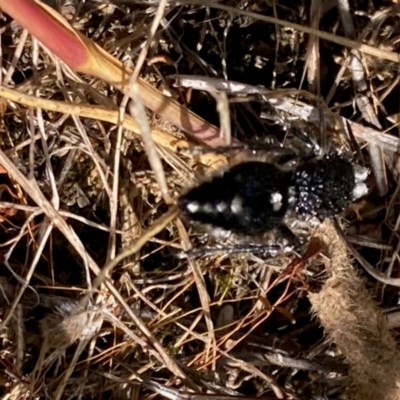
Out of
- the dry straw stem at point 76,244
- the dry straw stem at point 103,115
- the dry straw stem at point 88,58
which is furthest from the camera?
the dry straw stem at point 76,244

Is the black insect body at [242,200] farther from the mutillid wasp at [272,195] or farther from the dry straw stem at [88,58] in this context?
the dry straw stem at [88,58]

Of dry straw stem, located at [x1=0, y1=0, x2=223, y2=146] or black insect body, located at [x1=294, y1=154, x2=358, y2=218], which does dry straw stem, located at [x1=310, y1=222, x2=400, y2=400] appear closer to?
black insect body, located at [x1=294, y1=154, x2=358, y2=218]

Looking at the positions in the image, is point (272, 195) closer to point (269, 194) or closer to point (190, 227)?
point (269, 194)

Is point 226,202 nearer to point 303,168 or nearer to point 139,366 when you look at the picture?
point 303,168

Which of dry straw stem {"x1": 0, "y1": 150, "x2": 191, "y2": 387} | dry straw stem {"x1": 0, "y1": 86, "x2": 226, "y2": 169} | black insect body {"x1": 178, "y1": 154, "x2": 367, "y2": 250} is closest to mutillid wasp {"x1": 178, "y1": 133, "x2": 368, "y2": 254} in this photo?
black insect body {"x1": 178, "y1": 154, "x2": 367, "y2": 250}

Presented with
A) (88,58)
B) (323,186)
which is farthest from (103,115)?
(323,186)

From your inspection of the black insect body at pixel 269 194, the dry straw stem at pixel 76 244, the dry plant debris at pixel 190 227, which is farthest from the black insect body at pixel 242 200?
the dry straw stem at pixel 76 244

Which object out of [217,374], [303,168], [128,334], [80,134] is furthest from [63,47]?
[217,374]
